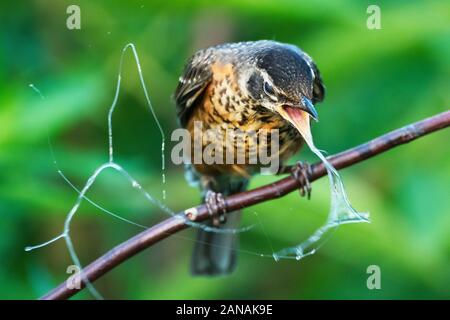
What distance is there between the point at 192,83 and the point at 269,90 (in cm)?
83

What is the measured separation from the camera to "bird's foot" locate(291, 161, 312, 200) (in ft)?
12.9

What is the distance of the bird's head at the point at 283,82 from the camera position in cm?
343

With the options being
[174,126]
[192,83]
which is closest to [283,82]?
[192,83]

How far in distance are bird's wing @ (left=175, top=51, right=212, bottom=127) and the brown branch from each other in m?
0.93

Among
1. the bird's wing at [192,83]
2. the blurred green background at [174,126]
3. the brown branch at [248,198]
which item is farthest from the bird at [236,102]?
the brown branch at [248,198]

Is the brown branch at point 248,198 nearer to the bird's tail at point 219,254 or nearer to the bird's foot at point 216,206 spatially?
the bird's foot at point 216,206

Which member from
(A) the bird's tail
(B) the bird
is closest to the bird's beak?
(B) the bird

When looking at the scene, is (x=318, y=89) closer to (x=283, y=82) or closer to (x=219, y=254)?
(x=283, y=82)

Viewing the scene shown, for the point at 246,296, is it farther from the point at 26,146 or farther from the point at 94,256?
the point at 26,146

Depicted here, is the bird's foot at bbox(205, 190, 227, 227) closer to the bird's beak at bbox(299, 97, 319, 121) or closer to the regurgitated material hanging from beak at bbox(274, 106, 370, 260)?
the regurgitated material hanging from beak at bbox(274, 106, 370, 260)

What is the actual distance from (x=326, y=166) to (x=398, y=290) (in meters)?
1.98

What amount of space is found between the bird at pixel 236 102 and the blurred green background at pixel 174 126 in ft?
0.51

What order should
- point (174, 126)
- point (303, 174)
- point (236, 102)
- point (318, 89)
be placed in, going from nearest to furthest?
point (236, 102), point (303, 174), point (318, 89), point (174, 126)

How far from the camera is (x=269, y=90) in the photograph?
3594 mm
